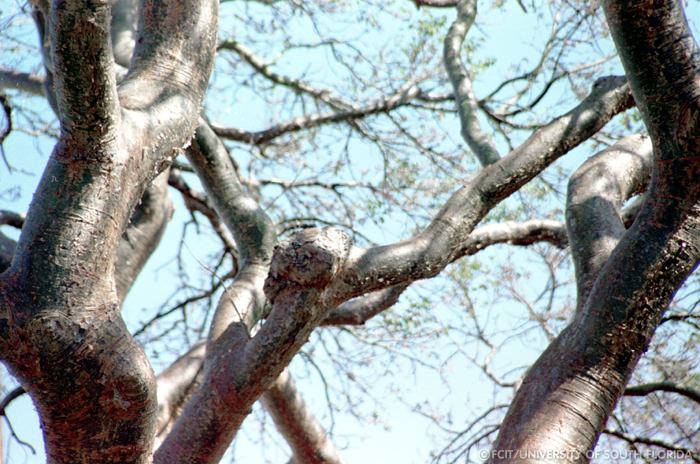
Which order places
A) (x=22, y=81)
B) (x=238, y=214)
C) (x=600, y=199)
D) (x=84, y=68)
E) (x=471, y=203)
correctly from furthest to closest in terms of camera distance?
1. (x=22, y=81)
2. (x=238, y=214)
3. (x=600, y=199)
4. (x=471, y=203)
5. (x=84, y=68)

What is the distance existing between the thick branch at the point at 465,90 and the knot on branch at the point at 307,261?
1359mm

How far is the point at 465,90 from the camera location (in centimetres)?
450

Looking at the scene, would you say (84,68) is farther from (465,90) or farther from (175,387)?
(465,90)

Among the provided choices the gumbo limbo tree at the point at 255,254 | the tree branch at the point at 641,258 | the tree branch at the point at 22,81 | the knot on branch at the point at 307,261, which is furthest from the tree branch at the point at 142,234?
the tree branch at the point at 641,258

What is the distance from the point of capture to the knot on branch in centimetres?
257

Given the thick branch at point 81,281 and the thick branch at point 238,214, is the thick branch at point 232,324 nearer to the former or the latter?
the thick branch at point 238,214

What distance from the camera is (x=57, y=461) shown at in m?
2.12

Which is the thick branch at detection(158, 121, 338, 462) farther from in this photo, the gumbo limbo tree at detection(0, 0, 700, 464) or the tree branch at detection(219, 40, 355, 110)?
the tree branch at detection(219, 40, 355, 110)

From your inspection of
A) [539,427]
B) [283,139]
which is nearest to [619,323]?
[539,427]

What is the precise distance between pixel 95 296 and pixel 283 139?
4538 mm

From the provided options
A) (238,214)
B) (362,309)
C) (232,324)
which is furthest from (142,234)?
(232,324)

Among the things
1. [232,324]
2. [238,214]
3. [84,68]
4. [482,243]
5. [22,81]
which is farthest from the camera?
[22,81]

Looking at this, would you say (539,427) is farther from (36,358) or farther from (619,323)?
(36,358)

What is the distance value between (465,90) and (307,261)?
228cm
